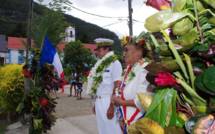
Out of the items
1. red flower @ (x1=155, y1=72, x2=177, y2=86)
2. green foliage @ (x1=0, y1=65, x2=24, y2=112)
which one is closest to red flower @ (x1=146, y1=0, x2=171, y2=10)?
red flower @ (x1=155, y1=72, x2=177, y2=86)

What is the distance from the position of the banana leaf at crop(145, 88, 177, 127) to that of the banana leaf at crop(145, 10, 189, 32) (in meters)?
0.26

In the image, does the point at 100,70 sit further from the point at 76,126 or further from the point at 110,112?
the point at 76,126

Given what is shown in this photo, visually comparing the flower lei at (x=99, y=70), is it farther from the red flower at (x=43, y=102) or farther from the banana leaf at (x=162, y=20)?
the banana leaf at (x=162, y=20)

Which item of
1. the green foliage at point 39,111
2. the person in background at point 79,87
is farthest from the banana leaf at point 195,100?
the person in background at point 79,87

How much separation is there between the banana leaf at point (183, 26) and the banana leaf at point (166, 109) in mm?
245

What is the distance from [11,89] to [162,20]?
32.8ft

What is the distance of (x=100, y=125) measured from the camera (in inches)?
208

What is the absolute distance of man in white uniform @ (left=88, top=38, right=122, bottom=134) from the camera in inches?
203

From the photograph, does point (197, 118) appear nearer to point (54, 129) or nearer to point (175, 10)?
point (175, 10)

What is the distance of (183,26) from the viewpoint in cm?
182

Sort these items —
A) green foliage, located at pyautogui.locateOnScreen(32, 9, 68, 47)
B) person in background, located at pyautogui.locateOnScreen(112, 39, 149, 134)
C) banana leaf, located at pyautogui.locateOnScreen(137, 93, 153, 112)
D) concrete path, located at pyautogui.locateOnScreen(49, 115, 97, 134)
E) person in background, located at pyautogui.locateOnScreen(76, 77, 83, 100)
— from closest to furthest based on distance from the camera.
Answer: banana leaf, located at pyautogui.locateOnScreen(137, 93, 153, 112)
person in background, located at pyautogui.locateOnScreen(112, 39, 149, 134)
concrete path, located at pyautogui.locateOnScreen(49, 115, 97, 134)
green foliage, located at pyautogui.locateOnScreen(32, 9, 68, 47)
person in background, located at pyautogui.locateOnScreen(76, 77, 83, 100)

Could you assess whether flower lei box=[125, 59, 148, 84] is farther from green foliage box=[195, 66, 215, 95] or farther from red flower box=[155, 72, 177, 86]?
green foliage box=[195, 66, 215, 95]

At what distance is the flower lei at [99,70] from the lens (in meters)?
5.41

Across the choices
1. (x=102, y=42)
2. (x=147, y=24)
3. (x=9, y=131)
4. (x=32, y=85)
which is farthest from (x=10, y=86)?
(x=147, y=24)
